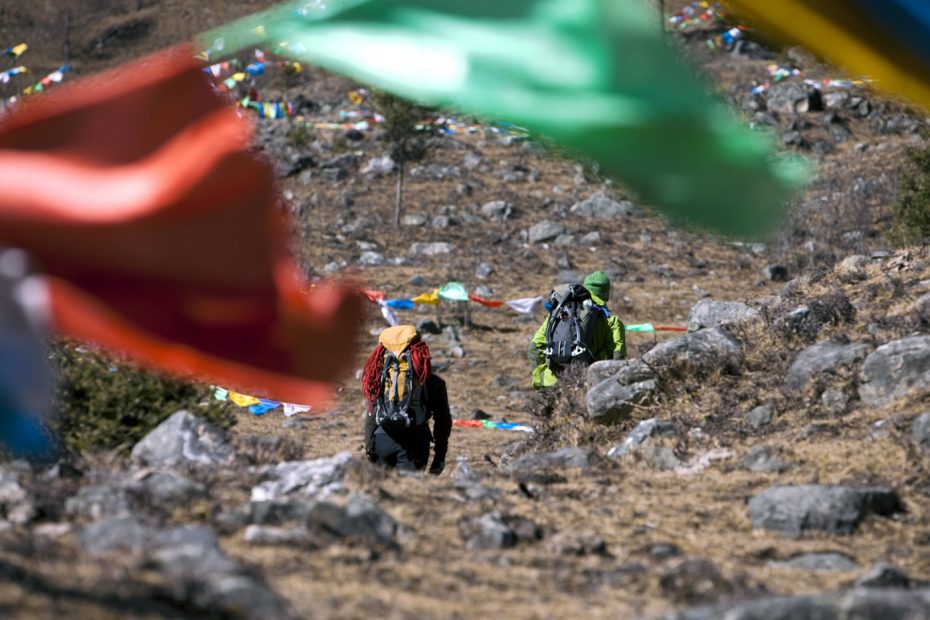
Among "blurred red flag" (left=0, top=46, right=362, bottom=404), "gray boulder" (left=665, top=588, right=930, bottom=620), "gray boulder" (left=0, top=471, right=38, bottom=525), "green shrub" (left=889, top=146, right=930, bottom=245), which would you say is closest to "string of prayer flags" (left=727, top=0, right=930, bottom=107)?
"blurred red flag" (left=0, top=46, right=362, bottom=404)

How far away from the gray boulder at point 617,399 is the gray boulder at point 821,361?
1010 mm

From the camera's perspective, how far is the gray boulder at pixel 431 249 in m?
25.0

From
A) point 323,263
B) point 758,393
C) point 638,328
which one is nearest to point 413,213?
point 323,263

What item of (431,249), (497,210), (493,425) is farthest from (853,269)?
(497,210)

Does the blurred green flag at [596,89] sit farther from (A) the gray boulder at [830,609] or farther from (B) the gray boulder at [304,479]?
(B) the gray boulder at [304,479]

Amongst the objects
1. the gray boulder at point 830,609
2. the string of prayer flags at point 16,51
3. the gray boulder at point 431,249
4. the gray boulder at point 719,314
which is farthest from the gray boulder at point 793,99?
the string of prayer flags at point 16,51

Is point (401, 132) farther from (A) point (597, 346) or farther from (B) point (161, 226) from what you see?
(B) point (161, 226)

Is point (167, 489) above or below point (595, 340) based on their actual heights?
above

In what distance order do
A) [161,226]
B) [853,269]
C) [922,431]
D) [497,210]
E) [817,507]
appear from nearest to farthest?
1. [161,226]
2. [817,507]
3. [922,431]
4. [853,269]
5. [497,210]

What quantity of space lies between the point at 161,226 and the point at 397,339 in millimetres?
4395

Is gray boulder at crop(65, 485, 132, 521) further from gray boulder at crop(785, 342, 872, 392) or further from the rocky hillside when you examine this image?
gray boulder at crop(785, 342, 872, 392)

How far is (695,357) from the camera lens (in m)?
10.2

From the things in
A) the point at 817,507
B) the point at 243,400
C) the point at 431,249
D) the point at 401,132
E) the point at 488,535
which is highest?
the point at 488,535

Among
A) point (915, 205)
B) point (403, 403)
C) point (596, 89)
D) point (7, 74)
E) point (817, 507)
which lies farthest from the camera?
point (915, 205)
